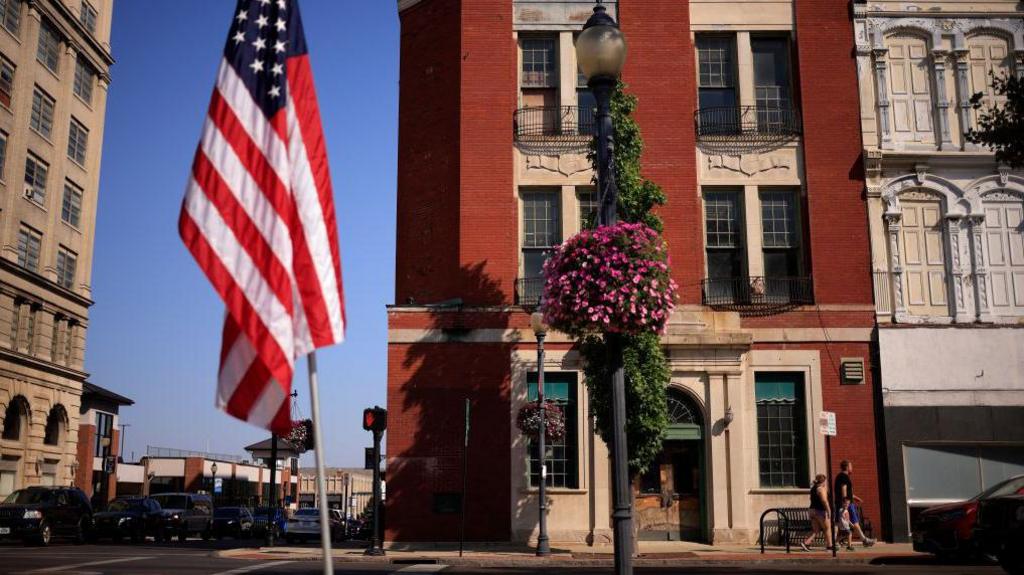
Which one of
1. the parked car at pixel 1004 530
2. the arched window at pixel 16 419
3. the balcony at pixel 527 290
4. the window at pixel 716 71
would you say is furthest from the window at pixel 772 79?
the arched window at pixel 16 419

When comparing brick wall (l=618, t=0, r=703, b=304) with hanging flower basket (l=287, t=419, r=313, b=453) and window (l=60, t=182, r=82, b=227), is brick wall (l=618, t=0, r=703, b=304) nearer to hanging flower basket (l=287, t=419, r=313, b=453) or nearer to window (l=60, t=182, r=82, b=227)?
hanging flower basket (l=287, t=419, r=313, b=453)

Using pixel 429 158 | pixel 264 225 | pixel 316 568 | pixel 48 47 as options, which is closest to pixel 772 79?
pixel 429 158

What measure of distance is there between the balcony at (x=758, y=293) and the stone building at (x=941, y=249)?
6.23 ft

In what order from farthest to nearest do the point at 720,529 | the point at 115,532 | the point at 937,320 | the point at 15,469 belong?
the point at 15,469 → the point at 115,532 → the point at 937,320 → the point at 720,529

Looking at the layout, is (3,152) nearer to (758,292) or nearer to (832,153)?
(758,292)

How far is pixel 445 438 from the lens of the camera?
2312cm

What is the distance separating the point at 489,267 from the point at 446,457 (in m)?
4.81

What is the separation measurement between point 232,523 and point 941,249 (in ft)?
106

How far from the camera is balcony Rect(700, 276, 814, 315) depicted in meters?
23.8

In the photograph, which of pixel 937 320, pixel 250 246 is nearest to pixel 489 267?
pixel 937 320

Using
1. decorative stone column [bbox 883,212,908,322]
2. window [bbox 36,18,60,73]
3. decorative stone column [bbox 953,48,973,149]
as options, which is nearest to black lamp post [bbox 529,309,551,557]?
decorative stone column [bbox 883,212,908,322]

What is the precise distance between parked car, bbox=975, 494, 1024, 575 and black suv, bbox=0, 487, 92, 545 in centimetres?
2261

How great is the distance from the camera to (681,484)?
23.0 metres

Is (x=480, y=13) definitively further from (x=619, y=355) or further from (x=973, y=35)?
(x=619, y=355)
